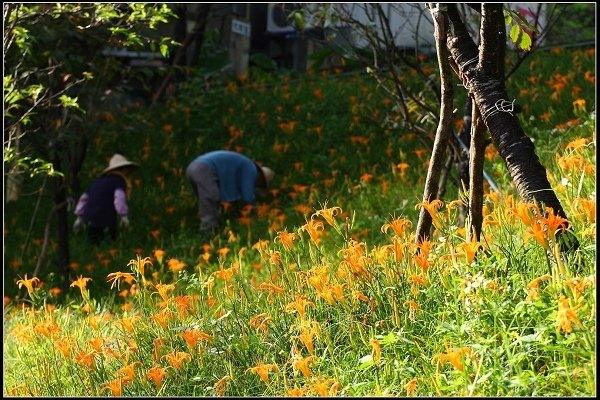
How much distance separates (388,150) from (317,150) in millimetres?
1667

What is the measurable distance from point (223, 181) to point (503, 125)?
6808 millimetres

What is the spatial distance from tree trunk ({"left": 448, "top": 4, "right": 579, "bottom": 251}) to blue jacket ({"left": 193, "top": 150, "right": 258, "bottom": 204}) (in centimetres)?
629

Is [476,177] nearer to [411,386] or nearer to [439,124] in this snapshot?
[439,124]

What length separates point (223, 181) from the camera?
10070 millimetres

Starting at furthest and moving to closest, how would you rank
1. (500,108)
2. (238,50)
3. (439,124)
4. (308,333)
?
(238,50), (439,124), (500,108), (308,333)

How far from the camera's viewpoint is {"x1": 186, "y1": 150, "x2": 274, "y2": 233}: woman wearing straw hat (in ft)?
32.1

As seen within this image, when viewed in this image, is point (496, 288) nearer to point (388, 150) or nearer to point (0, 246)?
point (0, 246)

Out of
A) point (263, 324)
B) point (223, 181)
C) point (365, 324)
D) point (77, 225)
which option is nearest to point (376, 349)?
point (365, 324)

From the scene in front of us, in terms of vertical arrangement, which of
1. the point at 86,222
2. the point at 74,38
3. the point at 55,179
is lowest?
the point at 86,222

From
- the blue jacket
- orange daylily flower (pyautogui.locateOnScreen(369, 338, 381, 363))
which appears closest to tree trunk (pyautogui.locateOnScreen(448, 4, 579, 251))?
orange daylily flower (pyautogui.locateOnScreen(369, 338, 381, 363))

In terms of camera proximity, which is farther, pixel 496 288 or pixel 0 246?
pixel 0 246

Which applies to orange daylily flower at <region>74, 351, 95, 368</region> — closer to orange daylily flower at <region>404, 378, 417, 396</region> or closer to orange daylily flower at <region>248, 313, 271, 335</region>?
orange daylily flower at <region>248, 313, 271, 335</region>

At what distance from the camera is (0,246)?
194 inches

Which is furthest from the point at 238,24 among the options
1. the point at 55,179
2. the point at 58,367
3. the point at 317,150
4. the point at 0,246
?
the point at 58,367
